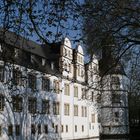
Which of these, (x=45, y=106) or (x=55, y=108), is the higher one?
(x=45, y=106)

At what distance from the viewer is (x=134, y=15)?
Result: 1642 centimetres

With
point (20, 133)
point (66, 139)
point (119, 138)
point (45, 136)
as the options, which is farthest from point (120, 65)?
point (119, 138)

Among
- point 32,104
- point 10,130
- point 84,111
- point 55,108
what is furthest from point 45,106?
point 84,111

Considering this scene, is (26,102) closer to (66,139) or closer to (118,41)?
(66,139)

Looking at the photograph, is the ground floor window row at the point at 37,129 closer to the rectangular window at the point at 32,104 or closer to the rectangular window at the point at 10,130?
the rectangular window at the point at 10,130

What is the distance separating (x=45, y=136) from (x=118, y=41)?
26536 mm

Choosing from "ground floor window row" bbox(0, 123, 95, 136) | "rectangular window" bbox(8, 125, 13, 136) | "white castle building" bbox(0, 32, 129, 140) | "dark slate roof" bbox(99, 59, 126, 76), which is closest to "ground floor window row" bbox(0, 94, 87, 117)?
"white castle building" bbox(0, 32, 129, 140)

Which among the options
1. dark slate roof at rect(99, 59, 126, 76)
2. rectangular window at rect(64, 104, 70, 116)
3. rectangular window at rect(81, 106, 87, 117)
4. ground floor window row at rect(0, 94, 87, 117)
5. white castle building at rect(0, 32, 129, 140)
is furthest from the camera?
rectangular window at rect(81, 106, 87, 117)

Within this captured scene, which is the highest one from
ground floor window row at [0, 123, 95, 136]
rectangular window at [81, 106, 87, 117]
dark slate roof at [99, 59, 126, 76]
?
dark slate roof at [99, 59, 126, 76]

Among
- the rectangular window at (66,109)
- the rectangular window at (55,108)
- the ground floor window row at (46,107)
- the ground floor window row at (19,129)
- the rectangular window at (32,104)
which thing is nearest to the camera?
the ground floor window row at (19,129)

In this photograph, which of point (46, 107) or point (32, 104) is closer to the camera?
point (32, 104)

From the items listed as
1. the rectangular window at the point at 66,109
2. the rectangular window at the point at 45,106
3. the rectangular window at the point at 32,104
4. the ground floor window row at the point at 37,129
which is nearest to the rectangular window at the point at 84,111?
the ground floor window row at the point at 37,129

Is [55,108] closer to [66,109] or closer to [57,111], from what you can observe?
[57,111]

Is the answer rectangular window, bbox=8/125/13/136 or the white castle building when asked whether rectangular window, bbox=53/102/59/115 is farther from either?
rectangular window, bbox=8/125/13/136
